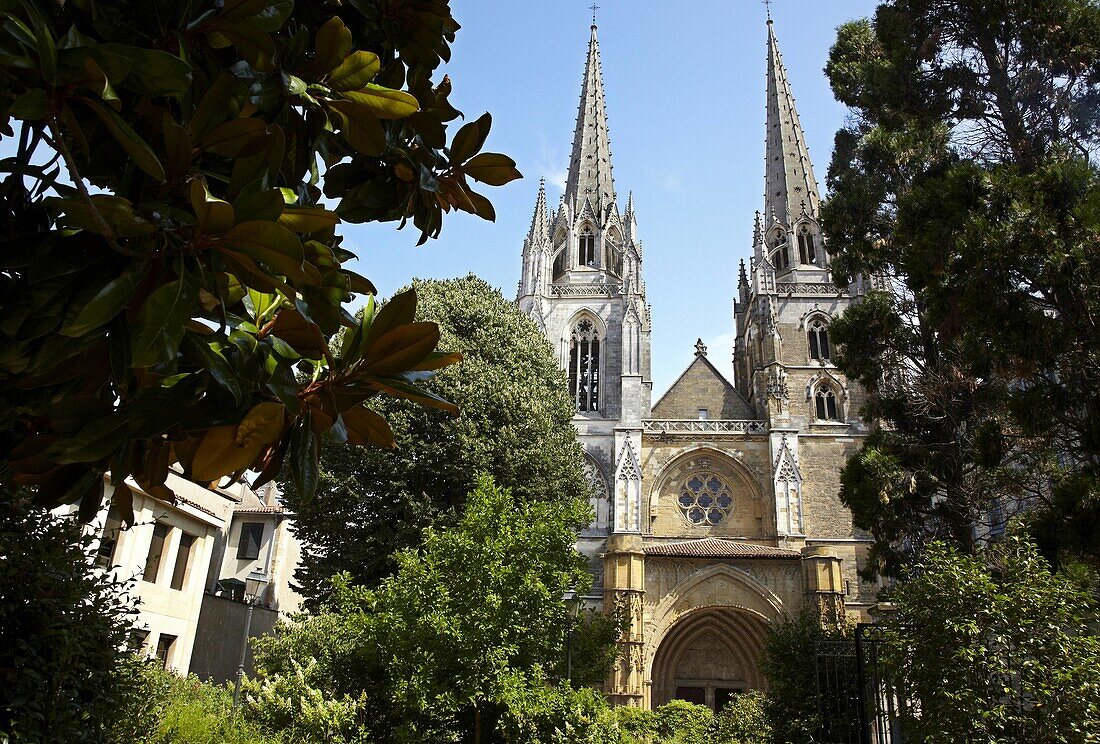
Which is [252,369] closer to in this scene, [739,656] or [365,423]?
[365,423]

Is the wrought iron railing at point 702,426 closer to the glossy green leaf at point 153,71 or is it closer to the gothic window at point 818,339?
the gothic window at point 818,339

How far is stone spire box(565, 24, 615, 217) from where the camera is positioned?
122 ft

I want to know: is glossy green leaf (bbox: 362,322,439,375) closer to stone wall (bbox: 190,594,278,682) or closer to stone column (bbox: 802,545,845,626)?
stone wall (bbox: 190,594,278,682)

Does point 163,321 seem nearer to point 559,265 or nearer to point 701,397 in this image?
point 701,397

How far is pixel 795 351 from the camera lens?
3158 centimetres

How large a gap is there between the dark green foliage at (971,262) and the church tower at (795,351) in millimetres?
13130

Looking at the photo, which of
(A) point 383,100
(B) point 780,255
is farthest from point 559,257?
(A) point 383,100

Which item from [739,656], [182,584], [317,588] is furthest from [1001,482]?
[739,656]

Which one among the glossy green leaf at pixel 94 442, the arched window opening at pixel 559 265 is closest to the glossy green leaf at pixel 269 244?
the glossy green leaf at pixel 94 442

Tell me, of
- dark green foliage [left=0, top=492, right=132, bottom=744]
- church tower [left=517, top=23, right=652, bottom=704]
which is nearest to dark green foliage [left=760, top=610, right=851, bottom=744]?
church tower [left=517, top=23, right=652, bottom=704]

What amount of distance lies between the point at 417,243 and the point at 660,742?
17.2m

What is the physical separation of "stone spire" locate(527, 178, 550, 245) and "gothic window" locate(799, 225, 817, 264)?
11932 millimetres

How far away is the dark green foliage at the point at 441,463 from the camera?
14625mm

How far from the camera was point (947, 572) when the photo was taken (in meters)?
8.08
